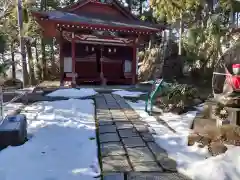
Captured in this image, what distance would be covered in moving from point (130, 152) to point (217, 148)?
1110mm

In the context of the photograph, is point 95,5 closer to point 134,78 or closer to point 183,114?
point 134,78

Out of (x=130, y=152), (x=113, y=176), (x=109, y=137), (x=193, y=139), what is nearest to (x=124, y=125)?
(x=109, y=137)

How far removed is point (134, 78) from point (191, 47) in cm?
311

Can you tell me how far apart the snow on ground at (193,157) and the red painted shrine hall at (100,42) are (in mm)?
7455

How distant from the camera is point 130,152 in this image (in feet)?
11.0

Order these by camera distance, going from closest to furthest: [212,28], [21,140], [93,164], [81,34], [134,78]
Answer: [93,164] < [21,140] < [212,28] < [81,34] < [134,78]

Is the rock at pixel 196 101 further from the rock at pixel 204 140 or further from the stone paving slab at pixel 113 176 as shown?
the stone paving slab at pixel 113 176

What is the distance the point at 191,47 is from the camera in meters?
11.9

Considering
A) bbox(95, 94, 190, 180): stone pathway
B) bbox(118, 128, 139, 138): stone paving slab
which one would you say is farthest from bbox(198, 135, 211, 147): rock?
bbox(118, 128, 139, 138): stone paving slab

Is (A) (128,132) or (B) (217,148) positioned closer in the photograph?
A: (B) (217,148)

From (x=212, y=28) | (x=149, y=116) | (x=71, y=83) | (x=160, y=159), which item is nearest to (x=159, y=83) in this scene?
(x=149, y=116)

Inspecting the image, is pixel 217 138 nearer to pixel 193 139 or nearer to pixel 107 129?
pixel 193 139

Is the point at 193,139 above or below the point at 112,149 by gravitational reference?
above

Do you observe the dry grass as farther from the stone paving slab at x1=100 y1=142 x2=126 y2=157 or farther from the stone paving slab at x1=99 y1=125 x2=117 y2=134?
the stone paving slab at x1=99 y1=125 x2=117 y2=134
